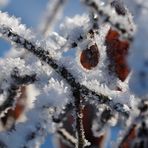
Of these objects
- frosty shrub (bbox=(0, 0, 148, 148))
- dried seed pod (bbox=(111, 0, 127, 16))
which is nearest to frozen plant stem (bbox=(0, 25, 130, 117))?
frosty shrub (bbox=(0, 0, 148, 148))

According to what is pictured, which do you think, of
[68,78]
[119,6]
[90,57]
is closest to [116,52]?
[90,57]

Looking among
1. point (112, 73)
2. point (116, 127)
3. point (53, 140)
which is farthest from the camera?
point (53, 140)

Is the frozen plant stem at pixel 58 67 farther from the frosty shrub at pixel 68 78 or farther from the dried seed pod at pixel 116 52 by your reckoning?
the dried seed pod at pixel 116 52

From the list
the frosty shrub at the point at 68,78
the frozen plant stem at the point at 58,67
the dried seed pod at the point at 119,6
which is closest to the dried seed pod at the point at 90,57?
the frosty shrub at the point at 68,78

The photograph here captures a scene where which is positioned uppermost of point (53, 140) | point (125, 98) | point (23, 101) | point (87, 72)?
point (23, 101)

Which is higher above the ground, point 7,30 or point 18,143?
point 7,30

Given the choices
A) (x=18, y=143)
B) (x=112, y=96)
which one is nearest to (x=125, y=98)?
(x=112, y=96)

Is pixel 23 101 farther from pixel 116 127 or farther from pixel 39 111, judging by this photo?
pixel 39 111
